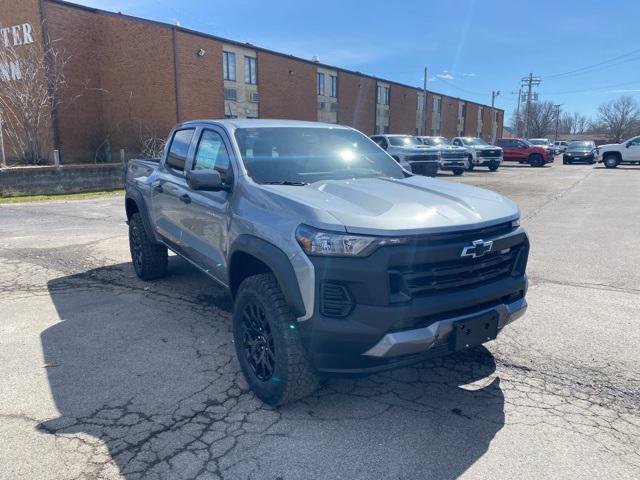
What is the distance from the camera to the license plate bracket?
2715 mm

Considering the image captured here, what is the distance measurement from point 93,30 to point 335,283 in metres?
26.2

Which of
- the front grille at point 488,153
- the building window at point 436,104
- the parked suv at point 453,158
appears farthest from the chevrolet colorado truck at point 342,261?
the building window at point 436,104

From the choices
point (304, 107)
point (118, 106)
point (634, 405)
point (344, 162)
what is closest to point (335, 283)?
point (344, 162)

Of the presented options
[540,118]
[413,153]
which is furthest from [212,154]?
[540,118]

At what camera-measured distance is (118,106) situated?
24484 mm

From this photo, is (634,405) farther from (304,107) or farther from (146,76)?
(304,107)

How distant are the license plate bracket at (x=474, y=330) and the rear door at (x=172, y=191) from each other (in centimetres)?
274

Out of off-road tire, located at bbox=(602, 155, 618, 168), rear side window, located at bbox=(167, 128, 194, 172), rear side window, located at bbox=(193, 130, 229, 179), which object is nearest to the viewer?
rear side window, located at bbox=(193, 130, 229, 179)

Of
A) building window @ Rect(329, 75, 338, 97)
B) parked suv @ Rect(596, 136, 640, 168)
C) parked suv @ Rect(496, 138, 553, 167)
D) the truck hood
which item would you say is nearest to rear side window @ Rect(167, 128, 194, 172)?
the truck hood

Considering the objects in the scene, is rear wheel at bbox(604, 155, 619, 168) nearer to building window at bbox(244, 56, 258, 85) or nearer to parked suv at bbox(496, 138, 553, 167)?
parked suv at bbox(496, 138, 553, 167)

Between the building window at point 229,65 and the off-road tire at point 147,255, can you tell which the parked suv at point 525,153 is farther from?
the off-road tire at point 147,255

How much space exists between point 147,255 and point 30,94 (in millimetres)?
16624

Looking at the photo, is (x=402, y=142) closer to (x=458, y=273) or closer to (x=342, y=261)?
(x=458, y=273)

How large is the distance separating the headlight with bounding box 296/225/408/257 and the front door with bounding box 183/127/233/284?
3.71 feet
